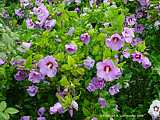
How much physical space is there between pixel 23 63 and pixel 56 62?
0.18m

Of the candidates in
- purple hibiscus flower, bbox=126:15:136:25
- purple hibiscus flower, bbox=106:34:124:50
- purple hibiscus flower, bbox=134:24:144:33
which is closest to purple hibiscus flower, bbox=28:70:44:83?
purple hibiscus flower, bbox=106:34:124:50

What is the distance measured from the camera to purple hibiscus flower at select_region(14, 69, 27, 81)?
226cm

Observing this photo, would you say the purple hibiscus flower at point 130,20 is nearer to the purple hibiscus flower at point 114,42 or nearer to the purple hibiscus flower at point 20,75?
the purple hibiscus flower at point 114,42

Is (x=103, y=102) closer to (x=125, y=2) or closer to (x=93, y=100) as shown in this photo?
(x=93, y=100)

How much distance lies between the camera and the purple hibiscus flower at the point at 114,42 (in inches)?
84.7

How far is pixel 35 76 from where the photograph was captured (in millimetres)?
2195

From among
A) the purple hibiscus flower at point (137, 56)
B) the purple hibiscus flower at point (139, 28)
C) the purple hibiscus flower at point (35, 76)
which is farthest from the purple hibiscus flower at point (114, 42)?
the purple hibiscus flower at point (139, 28)

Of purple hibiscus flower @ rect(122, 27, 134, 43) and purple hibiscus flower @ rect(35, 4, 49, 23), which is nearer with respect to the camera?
purple hibiscus flower @ rect(122, 27, 134, 43)

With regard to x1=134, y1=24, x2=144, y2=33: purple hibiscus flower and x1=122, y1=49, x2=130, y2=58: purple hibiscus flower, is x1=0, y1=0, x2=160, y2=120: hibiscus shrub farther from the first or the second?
x1=134, y1=24, x2=144, y2=33: purple hibiscus flower

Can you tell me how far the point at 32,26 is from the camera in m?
2.65

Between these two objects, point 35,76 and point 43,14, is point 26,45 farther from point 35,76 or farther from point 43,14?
point 43,14

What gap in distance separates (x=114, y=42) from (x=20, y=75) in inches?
20.0

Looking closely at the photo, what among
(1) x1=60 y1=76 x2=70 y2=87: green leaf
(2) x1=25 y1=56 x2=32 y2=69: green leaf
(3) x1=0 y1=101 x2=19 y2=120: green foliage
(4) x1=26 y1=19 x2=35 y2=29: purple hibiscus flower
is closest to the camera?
(3) x1=0 y1=101 x2=19 y2=120: green foliage

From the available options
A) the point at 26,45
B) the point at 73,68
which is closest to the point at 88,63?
the point at 73,68
